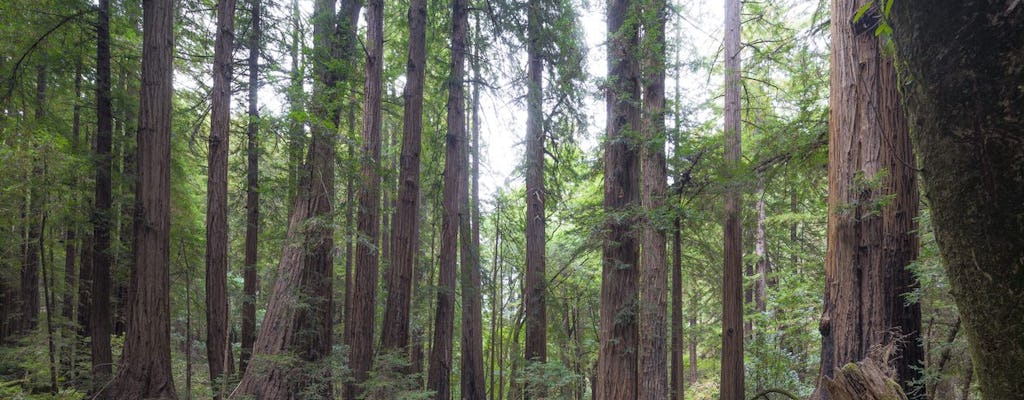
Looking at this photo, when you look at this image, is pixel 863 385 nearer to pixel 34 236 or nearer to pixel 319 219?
pixel 319 219

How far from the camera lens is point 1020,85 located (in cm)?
97

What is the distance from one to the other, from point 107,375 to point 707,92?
14.2 m

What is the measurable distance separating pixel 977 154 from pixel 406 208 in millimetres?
7092

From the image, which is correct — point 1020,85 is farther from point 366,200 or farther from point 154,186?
point 366,200

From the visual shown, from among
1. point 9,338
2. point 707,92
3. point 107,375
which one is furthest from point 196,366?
point 707,92

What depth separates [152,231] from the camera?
19.1 ft

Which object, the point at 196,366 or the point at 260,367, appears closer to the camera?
the point at 260,367

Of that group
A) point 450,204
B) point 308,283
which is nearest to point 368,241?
point 308,283

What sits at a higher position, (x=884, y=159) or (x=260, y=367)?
(x=884, y=159)

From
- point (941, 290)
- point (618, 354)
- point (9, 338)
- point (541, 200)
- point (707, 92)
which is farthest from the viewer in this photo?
point (707, 92)

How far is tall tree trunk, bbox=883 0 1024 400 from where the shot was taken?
39.1 inches

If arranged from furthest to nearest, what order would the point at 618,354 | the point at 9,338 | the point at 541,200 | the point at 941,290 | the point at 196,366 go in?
the point at 196,366
the point at 541,200
the point at 9,338
the point at 618,354
the point at 941,290

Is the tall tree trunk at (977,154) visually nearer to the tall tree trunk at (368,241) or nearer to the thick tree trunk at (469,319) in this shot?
the tall tree trunk at (368,241)

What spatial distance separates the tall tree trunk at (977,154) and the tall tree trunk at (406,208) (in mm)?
6906
